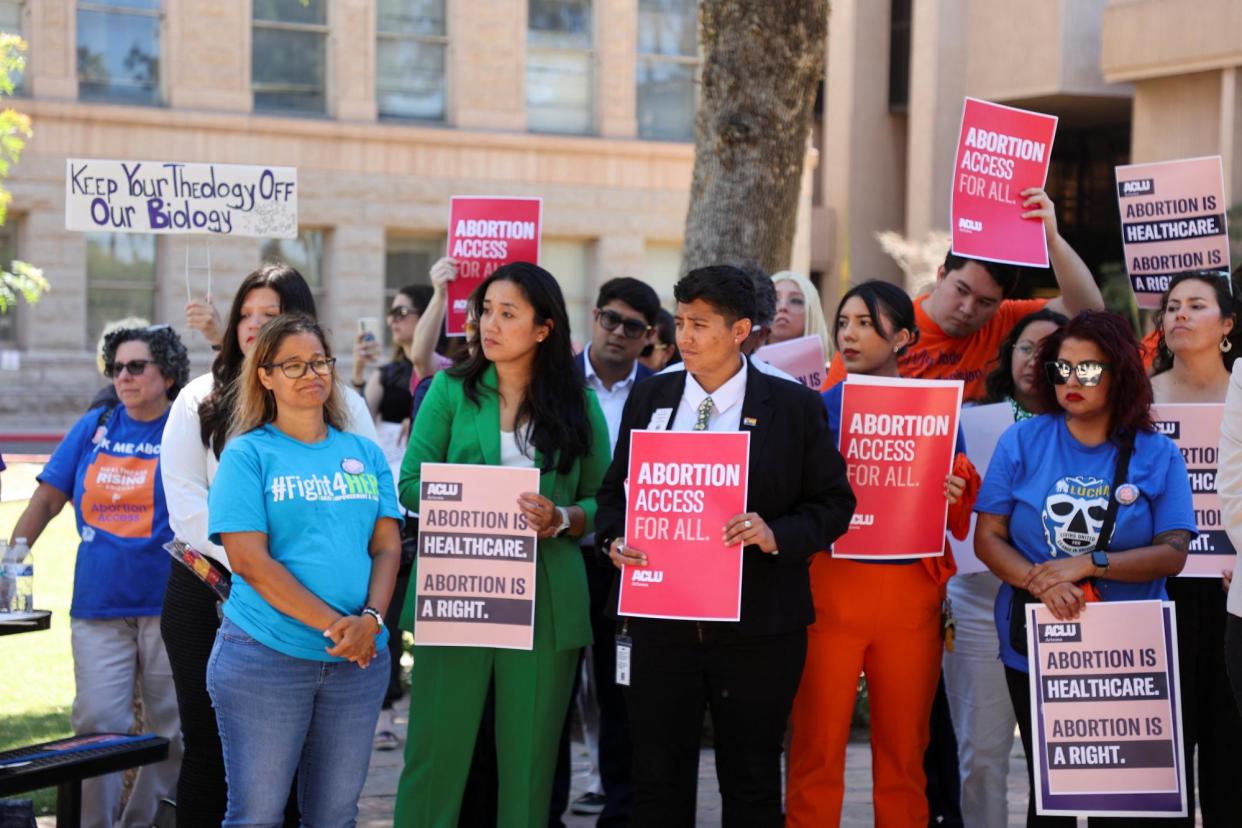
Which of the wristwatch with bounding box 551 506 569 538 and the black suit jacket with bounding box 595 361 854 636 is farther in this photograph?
the wristwatch with bounding box 551 506 569 538

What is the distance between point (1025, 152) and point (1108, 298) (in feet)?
92.1

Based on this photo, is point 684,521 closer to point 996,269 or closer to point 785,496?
point 785,496

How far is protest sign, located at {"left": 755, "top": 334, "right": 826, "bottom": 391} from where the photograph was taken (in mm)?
6559

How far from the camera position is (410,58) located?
28891mm

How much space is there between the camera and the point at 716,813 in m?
6.66

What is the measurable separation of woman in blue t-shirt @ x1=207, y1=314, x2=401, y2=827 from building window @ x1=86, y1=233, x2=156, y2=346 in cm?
2299

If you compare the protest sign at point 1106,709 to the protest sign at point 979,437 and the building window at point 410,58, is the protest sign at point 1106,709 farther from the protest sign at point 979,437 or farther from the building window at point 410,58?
the building window at point 410,58

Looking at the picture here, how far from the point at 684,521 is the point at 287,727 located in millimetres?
1342

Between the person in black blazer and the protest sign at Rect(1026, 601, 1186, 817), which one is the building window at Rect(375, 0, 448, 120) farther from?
the protest sign at Rect(1026, 601, 1186, 817)

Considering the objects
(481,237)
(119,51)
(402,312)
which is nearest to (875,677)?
(481,237)

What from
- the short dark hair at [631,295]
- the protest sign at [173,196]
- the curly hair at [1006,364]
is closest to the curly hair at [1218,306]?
the curly hair at [1006,364]

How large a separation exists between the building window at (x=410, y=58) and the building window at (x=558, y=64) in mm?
1758

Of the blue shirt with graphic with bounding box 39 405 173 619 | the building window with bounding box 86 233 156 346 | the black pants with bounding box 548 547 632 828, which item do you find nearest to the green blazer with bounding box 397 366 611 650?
the black pants with bounding box 548 547 632 828

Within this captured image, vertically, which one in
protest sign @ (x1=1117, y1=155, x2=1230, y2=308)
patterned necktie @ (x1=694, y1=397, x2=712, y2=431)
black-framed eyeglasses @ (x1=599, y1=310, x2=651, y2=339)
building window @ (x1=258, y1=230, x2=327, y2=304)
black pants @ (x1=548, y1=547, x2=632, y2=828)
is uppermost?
building window @ (x1=258, y1=230, x2=327, y2=304)
